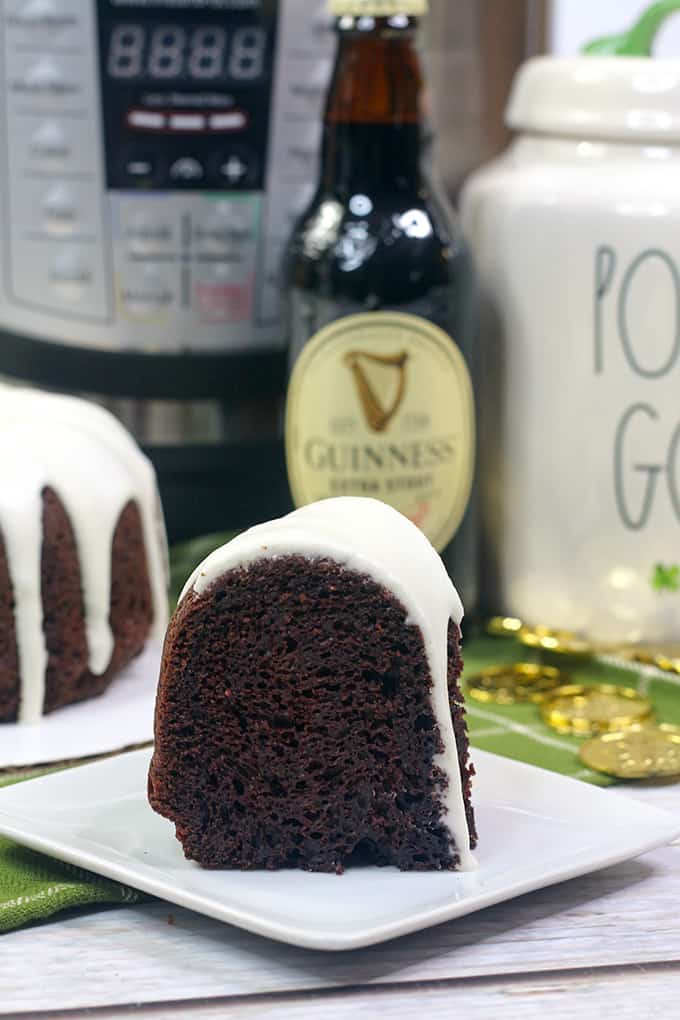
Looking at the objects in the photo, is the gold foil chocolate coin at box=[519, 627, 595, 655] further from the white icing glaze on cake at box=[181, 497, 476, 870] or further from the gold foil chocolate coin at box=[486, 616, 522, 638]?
the white icing glaze on cake at box=[181, 497, 476, 870]

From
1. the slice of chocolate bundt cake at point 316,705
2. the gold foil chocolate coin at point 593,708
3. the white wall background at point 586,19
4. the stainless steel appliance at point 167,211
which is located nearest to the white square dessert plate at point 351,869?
the slice of chocolate bundt cake at point 316,705

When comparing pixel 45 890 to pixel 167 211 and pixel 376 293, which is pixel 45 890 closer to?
pixel 376 293

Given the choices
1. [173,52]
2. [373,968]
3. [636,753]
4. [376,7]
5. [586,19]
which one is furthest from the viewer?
[586,19]

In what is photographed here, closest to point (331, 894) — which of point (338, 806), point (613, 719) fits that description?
point (338, 806)

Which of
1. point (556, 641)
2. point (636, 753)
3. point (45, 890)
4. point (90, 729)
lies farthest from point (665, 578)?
point (45, 890)

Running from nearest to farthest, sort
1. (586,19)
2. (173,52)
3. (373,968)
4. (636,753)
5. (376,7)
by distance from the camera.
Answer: (373,968), (636,753), (376,7), (173,52), (586,19)

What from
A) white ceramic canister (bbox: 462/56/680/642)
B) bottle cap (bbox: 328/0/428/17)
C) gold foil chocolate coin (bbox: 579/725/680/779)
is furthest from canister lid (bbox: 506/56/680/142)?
gold foil chocolate coin (bbox: 579/725/680/779)

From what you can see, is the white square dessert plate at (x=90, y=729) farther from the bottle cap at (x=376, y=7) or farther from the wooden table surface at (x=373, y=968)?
the bottle cap at (x=376, y=7)
